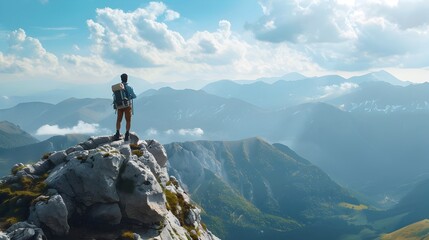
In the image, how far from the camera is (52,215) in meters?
33.8

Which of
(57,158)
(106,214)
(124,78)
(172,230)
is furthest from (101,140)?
(172,230)

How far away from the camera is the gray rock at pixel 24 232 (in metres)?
30.7

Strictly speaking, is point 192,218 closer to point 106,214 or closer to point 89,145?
point 106,214

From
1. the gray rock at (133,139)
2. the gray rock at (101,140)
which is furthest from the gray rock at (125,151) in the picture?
the gray rock at (133,139)

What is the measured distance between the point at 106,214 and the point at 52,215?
503 centimetres

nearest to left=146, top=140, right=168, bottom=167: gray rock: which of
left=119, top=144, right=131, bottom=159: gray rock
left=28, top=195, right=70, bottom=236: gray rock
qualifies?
left=119, top=144, right=131, bottom=159: gray rock

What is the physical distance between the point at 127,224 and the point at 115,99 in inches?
642

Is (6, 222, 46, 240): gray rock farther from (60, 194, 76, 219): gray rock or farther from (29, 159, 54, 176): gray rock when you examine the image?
(29, 159, 54, 176): gray rock

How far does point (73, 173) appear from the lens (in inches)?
1537

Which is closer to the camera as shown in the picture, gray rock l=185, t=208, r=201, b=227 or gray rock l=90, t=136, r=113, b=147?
gray rock l=185, t=208, r=201, b=227

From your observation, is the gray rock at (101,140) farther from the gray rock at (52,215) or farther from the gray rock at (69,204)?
the gray rock at (52,215)

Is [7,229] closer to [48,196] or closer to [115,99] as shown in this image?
[48,196]

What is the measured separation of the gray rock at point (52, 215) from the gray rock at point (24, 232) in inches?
55.4

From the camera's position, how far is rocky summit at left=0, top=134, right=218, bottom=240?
1341 inches
